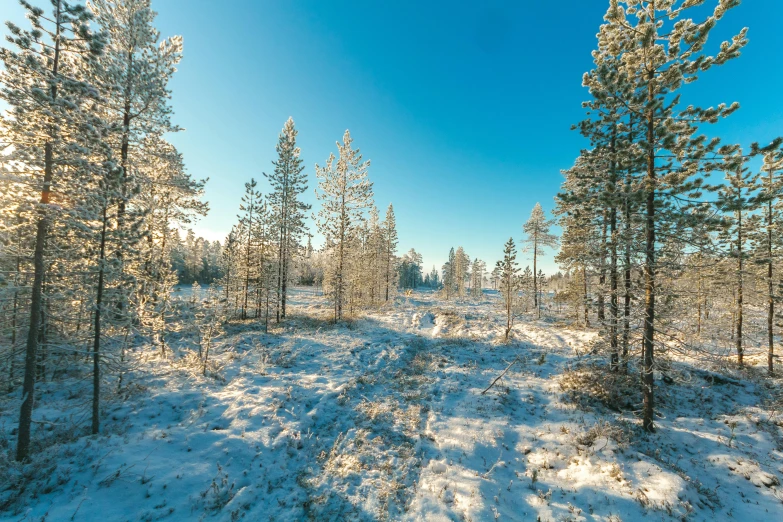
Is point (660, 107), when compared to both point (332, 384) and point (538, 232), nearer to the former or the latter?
point (332, 384)

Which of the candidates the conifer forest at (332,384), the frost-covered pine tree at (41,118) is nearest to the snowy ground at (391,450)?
the conifer forest at (332,384)

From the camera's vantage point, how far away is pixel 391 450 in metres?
7.49

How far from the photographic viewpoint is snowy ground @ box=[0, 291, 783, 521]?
547 centimetres

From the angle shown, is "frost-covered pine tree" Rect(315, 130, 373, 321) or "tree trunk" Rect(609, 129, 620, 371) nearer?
"tree trunk" Rect(609, 129, 620, 371)

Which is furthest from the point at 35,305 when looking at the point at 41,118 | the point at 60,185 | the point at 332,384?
the point at 332,384

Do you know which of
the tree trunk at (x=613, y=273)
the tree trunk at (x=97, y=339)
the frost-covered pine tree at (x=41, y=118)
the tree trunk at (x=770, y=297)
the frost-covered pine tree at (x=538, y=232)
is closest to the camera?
the frost-covered pine tree at (x=41, y=118)

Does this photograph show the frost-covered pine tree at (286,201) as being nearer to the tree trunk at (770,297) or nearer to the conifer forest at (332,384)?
the conifer forest at (332,384)

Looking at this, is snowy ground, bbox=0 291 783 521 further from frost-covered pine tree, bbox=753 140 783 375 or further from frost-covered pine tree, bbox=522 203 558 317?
frost-covered pine tree, bbox=522 203 558 317

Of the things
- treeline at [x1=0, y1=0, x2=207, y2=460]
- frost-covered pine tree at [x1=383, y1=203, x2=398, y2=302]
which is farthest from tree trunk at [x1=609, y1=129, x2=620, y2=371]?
frost-covered pine tree at [x1=383, y1=203, x2=398, y2=302]

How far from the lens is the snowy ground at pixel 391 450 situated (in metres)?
5.47

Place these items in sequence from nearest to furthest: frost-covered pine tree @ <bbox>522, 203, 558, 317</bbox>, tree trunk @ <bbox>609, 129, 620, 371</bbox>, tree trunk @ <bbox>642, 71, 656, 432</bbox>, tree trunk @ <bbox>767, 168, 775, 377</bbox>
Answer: tree trunk @ <bbox>642, 71, 656, 432</bbox> < tree trunk @ <bbox>609, 129, 620, 371</bbox> < tree trunk @ <bbox>767, 168, 775, 377</bbox> < frost-covered pine tree @ <bbox>522, 203, 558, 317</bbox>

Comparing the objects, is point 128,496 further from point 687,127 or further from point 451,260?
point 451,260

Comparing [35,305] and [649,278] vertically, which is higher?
[649,278]

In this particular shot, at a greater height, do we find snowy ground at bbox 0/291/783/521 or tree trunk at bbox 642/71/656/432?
tree trunk at bbox 642/71/656/432
